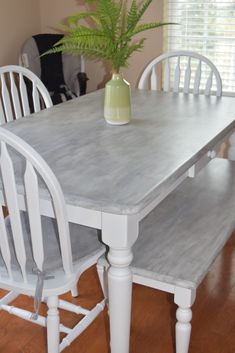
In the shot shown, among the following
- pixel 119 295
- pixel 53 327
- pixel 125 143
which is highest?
pixel 125 143

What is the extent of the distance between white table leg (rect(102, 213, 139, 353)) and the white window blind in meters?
2.87

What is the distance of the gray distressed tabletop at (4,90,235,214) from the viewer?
138 cm

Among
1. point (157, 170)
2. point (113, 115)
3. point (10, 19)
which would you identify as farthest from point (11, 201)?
point (10, 19)

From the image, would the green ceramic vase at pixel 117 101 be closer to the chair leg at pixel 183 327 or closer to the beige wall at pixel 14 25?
the chair leg at pixel 183 327

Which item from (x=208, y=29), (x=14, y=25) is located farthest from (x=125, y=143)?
(x=14, y=25)

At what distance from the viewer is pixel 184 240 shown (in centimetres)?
169

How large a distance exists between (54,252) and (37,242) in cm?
19

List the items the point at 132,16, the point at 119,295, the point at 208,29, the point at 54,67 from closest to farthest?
the point at 119,295 < the point at 132,16 < the point at 208,29 < the point at 54,67

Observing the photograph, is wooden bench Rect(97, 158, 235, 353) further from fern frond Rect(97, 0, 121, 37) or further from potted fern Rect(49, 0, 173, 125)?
fern frond Rect(97, 0, 121, 37)

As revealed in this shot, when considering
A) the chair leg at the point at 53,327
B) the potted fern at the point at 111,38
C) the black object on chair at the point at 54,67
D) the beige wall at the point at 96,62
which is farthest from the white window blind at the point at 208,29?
the chair leg at the point at 53,327

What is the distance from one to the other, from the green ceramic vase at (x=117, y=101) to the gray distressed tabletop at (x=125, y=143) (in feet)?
0.12

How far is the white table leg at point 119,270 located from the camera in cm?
134

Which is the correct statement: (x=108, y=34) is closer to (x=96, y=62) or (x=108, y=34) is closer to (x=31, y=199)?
(x=31, y=199)

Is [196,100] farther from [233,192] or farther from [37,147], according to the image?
[37,147]
